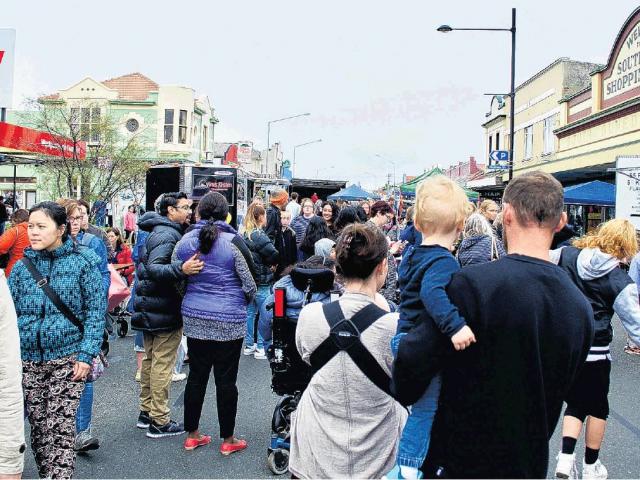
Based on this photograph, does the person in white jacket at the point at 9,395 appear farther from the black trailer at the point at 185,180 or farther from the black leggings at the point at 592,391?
the black trailer at the point at 185,180

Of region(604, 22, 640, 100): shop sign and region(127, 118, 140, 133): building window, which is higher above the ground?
region(127, 118, 140, 133): building window

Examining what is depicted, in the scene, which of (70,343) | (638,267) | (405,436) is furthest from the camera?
(638,267)

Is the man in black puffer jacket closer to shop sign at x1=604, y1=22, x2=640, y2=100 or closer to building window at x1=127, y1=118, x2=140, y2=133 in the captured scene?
shop sign at x1=604, y1=22, x2=640, y2=100

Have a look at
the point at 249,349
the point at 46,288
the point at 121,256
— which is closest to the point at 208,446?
the point at 46,288

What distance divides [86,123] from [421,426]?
24933 mm

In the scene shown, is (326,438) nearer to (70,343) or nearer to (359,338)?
(359,338)

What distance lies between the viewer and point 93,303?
408 centimetres

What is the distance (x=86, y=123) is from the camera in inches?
981

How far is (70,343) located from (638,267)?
25.5 feet

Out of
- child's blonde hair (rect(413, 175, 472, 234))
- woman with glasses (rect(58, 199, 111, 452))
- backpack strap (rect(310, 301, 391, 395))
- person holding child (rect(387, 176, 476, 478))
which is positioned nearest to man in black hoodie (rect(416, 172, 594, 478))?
person holding child (rect(387, 176, 476, 478))

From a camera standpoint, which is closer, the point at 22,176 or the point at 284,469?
the point at 284,469

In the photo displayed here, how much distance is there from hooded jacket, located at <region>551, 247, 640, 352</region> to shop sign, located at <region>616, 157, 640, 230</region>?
25.0 feet

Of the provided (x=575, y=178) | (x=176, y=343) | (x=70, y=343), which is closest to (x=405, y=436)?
(x=70, y=343)

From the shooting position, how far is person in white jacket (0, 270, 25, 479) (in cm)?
289
